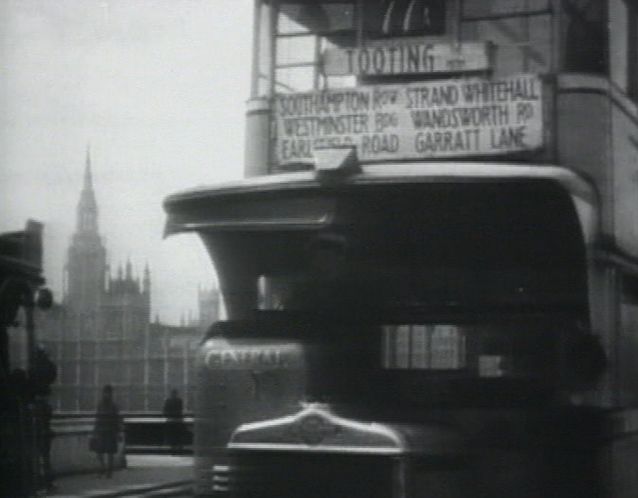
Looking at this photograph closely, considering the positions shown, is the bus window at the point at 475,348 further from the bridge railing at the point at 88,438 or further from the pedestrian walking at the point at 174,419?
the pedestrian walking at the point at 174,419

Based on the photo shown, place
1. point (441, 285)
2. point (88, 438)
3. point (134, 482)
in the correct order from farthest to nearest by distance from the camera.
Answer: point (88, 438) < point (134, 482) < point (441, 285)

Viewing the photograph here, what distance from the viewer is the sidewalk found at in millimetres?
16594

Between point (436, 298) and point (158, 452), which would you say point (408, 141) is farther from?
point (158, 452)

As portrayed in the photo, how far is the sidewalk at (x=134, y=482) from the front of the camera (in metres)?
16.6

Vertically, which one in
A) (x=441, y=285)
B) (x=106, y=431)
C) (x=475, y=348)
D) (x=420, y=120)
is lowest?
(x=106, y=431)

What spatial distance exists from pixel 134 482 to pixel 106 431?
1.09 meters

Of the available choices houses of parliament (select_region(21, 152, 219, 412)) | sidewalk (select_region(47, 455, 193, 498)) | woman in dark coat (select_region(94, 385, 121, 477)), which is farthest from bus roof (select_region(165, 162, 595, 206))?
houses of parliament (select_region(21, 152, 219, 412))

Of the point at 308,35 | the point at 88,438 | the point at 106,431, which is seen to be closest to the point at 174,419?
the point at 88,438

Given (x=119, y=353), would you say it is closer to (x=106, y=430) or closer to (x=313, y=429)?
(x=106, y=430)

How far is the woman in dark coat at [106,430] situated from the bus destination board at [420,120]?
1100 centimetres

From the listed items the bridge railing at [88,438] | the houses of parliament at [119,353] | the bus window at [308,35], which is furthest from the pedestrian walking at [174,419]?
the bus window at [308,35]

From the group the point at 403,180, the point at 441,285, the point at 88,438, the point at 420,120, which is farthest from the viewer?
the point at 88,438

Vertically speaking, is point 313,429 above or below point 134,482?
above

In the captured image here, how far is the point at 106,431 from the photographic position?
19391 millimetres
